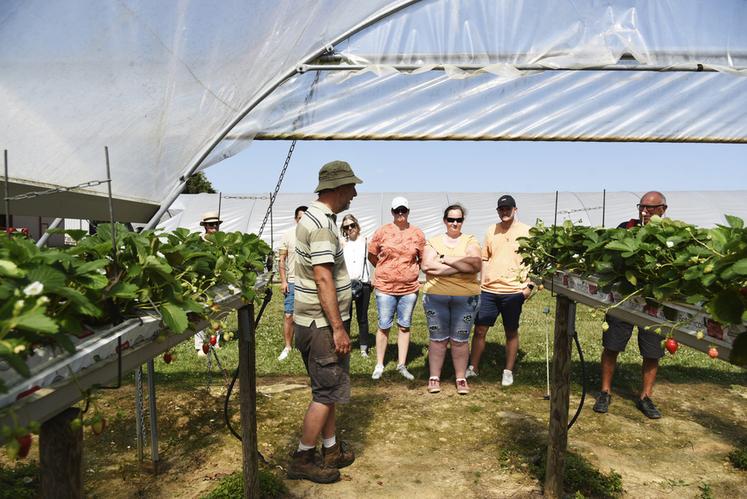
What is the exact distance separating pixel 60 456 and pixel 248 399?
213 cm

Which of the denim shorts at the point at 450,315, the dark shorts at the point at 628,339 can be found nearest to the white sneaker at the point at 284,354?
the denim shorts at the point at 450,315

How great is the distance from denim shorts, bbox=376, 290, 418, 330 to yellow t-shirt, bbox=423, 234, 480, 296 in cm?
62

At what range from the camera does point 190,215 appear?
18594mm

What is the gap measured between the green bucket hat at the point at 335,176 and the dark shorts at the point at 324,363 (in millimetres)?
1000

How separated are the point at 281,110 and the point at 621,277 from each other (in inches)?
106

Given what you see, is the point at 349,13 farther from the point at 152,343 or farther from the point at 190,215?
the point at 190,215

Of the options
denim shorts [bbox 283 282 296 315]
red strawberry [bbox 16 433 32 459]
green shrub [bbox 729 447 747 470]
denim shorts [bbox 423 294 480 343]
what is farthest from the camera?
denim shorts [bbox 283 282 296 315]

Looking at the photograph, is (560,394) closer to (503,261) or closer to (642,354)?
(642,354)

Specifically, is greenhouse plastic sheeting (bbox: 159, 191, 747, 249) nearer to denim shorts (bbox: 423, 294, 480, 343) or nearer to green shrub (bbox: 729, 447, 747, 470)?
denim shorts (bbox: 423, 294, 480, 343)

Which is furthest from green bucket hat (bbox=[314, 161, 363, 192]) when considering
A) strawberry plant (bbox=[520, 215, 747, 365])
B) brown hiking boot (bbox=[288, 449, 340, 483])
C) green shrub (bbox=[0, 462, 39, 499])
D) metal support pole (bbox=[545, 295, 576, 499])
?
green shrub (bbox=[0, 462, 39, 499])

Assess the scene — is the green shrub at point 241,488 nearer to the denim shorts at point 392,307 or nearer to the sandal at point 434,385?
the sandal at point 434,385

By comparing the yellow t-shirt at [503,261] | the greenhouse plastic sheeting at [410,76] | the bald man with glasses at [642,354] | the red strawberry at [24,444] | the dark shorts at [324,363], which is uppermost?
the greenhouse plastic sheeting at [410,76]

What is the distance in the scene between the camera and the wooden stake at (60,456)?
5.42 ft

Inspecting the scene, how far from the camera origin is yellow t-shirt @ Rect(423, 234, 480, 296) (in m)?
5.98
